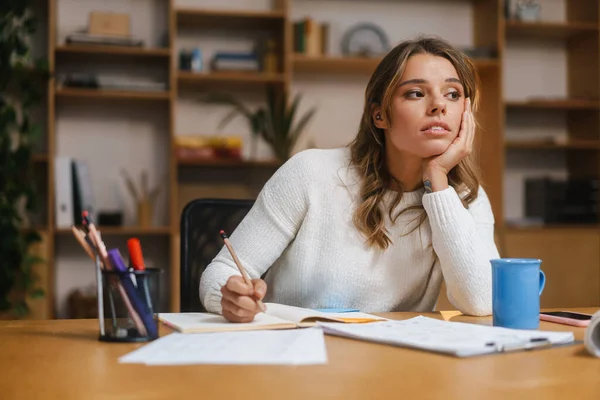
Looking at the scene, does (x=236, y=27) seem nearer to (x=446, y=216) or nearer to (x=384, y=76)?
(x=384, y=76)

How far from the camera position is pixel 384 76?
1822mm

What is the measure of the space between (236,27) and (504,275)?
11.0ft

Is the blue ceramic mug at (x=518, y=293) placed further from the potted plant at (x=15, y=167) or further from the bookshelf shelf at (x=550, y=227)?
the bookshelf shelf at (x=550, y=227)

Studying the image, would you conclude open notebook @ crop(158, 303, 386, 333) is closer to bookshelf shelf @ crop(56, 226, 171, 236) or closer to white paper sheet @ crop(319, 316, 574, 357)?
white paper sheet @ crop(319, 316, 574, 357)

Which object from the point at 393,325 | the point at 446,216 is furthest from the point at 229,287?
the point at 446,216

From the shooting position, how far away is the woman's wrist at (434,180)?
5.61 ft

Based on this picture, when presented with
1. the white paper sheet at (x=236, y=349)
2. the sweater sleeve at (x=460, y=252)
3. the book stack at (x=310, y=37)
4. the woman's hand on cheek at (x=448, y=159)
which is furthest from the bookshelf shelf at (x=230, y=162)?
the white paper sheet at (x=236, y=349)

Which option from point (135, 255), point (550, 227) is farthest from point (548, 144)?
point (135, 255)

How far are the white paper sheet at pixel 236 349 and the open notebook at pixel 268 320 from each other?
0.11ft

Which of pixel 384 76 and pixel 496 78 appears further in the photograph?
pixel 496 78

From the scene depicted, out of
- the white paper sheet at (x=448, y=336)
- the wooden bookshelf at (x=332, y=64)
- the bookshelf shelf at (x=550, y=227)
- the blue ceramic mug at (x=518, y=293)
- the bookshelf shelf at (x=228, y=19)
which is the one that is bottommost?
the bookshelf shelf at (x=550, y=227)

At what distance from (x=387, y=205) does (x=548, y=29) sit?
123 inches

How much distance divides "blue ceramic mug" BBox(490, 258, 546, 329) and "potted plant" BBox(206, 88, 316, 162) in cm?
284

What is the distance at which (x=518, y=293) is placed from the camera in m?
1.27
